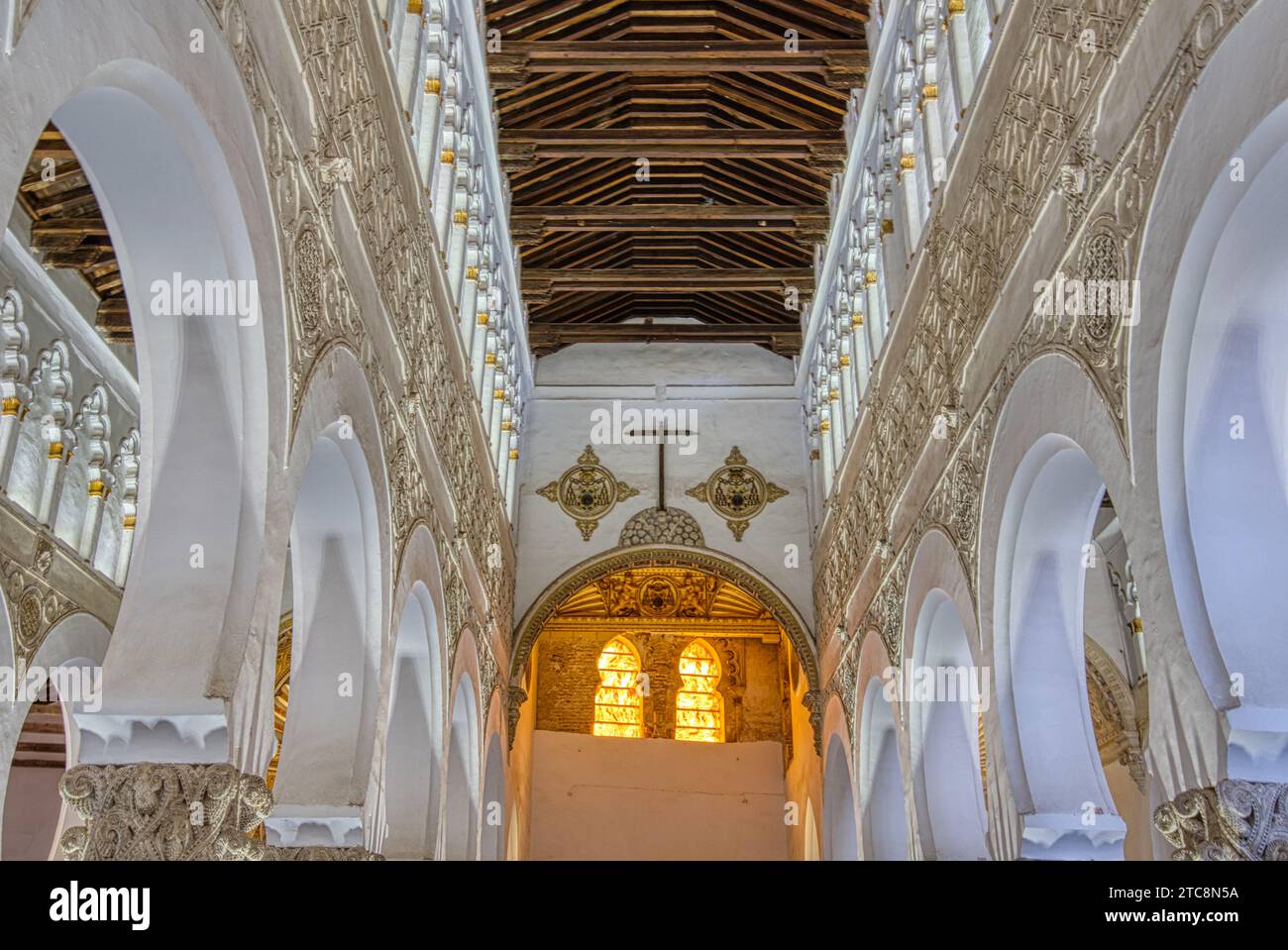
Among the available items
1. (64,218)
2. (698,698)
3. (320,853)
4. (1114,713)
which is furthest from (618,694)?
(320,853)

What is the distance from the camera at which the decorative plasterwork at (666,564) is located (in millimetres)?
13742

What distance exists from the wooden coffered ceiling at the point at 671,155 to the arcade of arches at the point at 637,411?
0.06 m

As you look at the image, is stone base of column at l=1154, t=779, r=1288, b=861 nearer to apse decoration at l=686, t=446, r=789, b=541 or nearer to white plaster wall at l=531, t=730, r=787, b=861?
apse decoration at l=686, t=446, r=789, b=541

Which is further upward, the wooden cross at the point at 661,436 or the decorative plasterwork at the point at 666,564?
the wooden cross at the point at 661,436

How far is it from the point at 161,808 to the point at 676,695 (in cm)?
1557

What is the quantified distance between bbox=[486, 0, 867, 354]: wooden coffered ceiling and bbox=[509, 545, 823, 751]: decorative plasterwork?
2614 mm

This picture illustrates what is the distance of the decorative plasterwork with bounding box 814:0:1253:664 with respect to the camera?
4934 mm

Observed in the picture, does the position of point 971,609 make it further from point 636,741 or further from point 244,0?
point 636,741

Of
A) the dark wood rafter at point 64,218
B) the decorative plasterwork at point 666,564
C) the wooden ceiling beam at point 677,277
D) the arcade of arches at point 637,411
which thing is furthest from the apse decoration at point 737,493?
the dark wood rafter at point 64,218

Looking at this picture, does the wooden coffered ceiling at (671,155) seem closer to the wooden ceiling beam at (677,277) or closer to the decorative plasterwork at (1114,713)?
the wooden ceiling beam at (677,277)

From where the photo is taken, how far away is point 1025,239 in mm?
6227

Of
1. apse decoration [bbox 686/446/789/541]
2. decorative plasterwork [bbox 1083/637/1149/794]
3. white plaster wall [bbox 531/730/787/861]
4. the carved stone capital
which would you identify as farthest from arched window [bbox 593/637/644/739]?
the carved stone capital

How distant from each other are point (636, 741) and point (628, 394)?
5.53 meters
